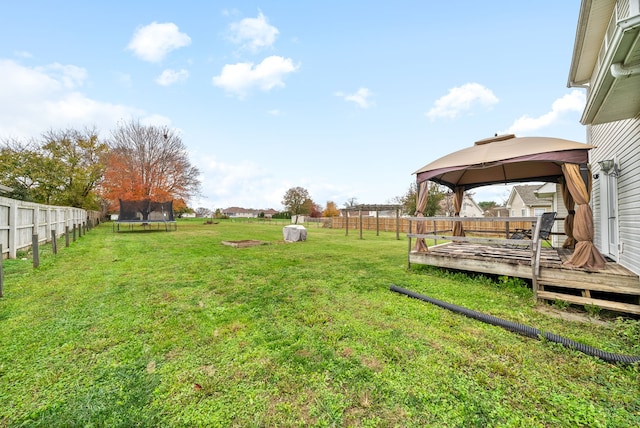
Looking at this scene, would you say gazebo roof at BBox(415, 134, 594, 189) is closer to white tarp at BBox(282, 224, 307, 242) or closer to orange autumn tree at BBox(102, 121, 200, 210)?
white tarp at BBox(282, 224, 307, 242)

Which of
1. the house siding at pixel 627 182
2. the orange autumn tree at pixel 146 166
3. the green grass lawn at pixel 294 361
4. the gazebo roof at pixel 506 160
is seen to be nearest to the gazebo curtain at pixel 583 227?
the gazebo roof at pixel 506 160

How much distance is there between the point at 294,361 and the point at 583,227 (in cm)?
472

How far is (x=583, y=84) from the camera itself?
6664mm

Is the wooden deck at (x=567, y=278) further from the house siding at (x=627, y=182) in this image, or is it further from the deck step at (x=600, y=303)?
the house siding at (x=627, y=182)

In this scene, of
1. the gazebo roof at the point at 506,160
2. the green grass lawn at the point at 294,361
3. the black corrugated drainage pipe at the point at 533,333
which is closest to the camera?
the green grass lawn at the point at 294,361

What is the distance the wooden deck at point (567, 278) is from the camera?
3.28 m

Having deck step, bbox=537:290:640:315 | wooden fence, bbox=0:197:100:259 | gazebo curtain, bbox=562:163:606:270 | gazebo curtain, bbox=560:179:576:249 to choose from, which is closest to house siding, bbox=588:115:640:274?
gazebo curtain, bbox=562:163:606:270

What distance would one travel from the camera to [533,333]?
2.63 m

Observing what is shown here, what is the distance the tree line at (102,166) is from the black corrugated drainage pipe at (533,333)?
69.8 feet

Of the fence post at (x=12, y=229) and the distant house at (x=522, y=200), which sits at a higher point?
the distant house at (x=522, y=200)

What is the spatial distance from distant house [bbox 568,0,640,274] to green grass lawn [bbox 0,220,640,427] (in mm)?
2275

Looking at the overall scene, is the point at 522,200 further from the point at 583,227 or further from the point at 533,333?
the point at 533,333

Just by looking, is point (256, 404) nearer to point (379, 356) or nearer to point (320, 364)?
point (320, 364)

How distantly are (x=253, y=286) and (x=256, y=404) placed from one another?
2.83m
